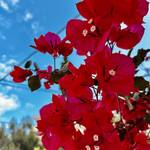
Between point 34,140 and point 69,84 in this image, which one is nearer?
point 69,84

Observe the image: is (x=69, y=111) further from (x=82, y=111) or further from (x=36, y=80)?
(x=36, y=80)

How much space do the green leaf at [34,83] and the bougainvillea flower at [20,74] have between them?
0.02m

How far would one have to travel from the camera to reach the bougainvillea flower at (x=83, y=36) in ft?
2.14

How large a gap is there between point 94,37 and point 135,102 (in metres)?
0.21

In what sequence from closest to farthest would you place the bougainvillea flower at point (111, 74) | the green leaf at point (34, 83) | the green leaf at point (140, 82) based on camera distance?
the bougainvillea flower at point (111, 74) < the green leaf at point (140, 82) < the green leaf at point (34, 83)

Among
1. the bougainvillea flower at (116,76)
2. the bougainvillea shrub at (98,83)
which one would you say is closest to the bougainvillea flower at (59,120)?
the bougainvillea shrub at (98,83)

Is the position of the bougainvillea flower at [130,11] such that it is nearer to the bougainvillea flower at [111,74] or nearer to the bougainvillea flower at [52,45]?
the bougainvillea flower at [111,74]

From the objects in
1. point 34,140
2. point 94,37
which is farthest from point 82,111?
point 34,140

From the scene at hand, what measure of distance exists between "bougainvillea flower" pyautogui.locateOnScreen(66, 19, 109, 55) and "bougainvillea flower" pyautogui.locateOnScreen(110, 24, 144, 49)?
0.03m

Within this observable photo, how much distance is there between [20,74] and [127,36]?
0.95 feet

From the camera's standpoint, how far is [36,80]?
2.78ft

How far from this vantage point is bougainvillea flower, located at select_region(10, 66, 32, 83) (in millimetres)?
869

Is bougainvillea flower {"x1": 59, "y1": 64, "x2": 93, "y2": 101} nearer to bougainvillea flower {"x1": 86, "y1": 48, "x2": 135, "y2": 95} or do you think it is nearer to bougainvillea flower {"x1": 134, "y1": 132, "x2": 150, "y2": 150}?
bougainvillea flower {"x1": 86, "y1": 48, "x2": 135, "y2": 95}

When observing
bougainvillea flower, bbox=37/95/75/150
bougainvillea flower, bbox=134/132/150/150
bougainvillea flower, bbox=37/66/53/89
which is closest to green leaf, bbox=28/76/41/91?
bougainvillea flower, bbox=37/66/53/89
